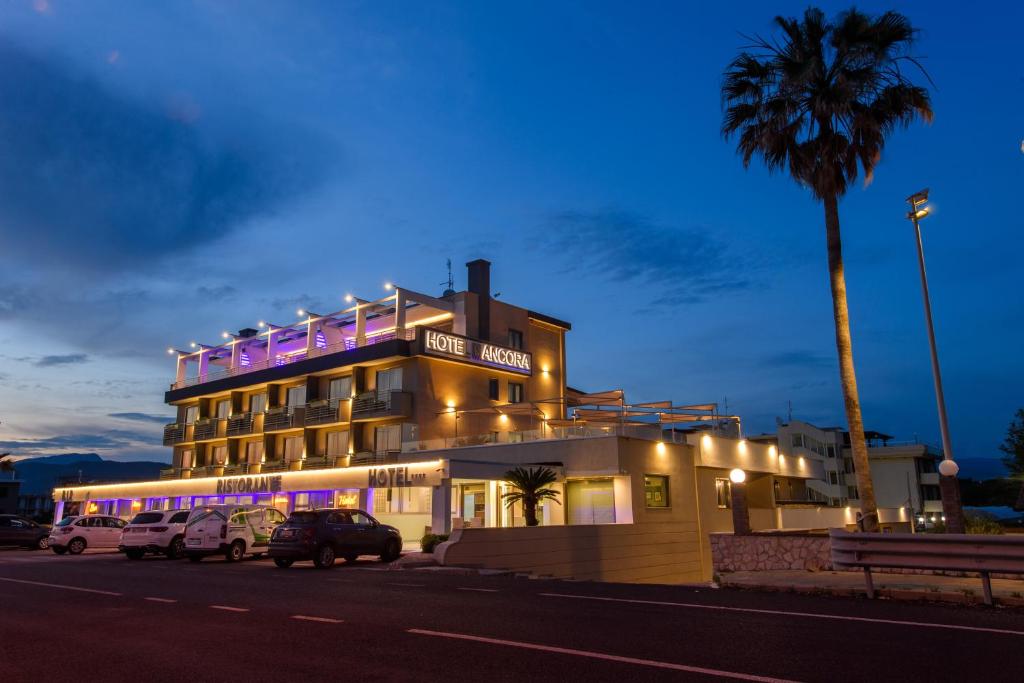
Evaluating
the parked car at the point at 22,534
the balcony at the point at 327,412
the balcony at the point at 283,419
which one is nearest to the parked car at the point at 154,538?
the parked car at the point at 22,534

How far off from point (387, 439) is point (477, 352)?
667 cm

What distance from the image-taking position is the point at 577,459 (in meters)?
31.5

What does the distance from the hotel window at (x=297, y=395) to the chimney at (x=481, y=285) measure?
39.9 ft

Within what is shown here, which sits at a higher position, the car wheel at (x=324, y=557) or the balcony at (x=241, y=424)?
the balcony at (x=241, y=424)

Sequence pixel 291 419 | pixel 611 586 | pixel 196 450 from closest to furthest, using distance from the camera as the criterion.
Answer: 1. pixel 611 586
2. pixel 291 419
3. pixel 196 450

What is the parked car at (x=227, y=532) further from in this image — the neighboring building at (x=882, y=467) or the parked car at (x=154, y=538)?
the neighboring building at (x=882, y=467)

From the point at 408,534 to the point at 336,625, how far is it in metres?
27.2

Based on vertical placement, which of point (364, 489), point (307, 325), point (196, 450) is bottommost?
point (364, 489)

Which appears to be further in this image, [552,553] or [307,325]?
[307,325]

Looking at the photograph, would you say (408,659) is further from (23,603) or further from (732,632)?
(23,603)

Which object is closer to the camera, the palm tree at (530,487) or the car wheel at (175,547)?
the car wheel at (175,547)

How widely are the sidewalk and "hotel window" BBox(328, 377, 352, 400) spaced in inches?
1280

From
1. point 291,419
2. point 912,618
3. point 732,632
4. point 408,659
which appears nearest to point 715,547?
point 912,618

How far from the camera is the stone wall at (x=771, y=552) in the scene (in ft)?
58.0
